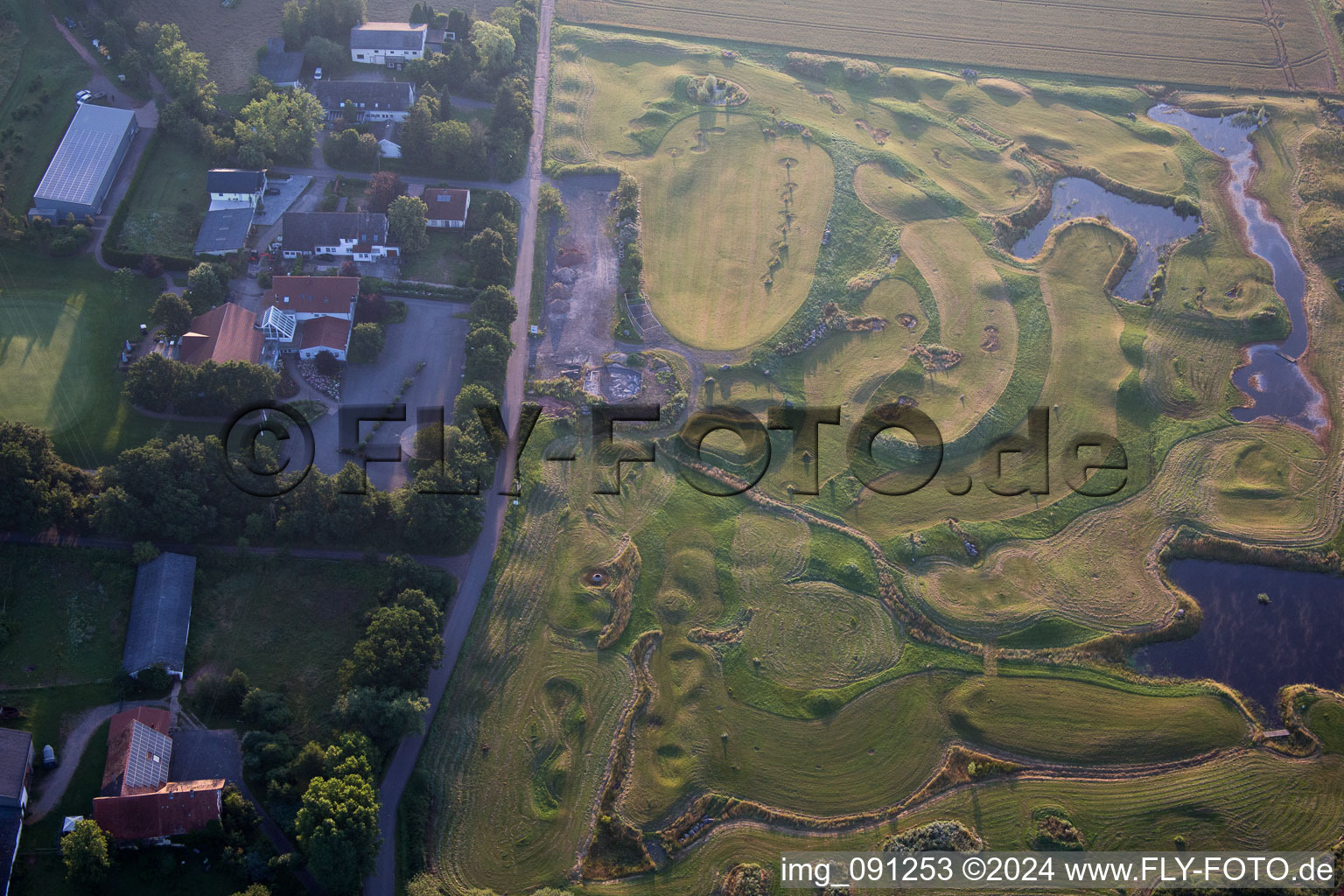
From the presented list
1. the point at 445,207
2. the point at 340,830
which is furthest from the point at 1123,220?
the point at 340,830

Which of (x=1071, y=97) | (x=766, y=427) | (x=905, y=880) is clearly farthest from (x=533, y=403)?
(x=1071, y=97)

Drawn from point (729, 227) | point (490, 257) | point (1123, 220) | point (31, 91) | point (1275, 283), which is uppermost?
point (31, 91)

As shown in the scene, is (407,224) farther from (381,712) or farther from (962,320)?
(962,320)

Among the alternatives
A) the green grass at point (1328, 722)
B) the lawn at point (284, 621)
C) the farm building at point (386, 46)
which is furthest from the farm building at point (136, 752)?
the farm building at point (386, 46)

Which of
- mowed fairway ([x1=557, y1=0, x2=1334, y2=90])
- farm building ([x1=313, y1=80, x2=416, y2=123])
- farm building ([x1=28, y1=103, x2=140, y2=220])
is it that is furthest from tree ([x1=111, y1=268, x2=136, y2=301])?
mowed fairway ([x1=557, y1=0, x2=1334, y2=90])

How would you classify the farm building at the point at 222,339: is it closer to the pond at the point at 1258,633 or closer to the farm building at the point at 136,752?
the farm building at the point at 136,752

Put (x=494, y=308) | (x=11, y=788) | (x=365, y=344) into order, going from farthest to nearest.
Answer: (x=494, y=308)
(x=365, y=344)
(x=11, y=788)

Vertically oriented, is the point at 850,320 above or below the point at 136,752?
above

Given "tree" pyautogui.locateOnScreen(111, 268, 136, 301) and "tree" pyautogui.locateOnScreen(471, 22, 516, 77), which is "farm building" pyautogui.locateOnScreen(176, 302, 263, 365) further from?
"tree" pyautogui.locateOnScreen(471, 22, 516, 77)
